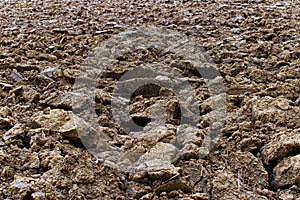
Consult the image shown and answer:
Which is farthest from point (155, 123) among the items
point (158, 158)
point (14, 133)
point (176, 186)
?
point (14, 133)

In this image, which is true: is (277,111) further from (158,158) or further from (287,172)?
(158,158)

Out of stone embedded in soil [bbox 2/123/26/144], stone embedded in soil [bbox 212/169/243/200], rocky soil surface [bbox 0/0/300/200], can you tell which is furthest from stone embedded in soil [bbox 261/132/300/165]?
stone embedded in soil [bbox 2/123/26/144]

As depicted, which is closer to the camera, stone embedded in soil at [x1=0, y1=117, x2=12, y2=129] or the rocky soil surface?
the rocky soil surface

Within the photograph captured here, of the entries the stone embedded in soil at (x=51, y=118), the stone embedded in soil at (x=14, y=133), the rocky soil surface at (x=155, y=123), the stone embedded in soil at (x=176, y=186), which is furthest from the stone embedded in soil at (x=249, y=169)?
the stone embedded in soil at (x=14, y=133)

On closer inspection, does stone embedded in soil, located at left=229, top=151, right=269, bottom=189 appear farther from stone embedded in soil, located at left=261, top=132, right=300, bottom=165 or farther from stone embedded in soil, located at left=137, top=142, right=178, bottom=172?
stone embedded in soil, located at left=137, top=142, right=178, bottom=172

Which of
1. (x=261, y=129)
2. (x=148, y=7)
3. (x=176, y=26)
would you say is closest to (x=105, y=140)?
(x=261, y=129)

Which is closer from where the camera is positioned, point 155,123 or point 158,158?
point 158,158

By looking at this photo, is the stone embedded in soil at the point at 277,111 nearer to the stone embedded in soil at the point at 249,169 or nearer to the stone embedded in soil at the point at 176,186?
the stone embedded in soil at the point at 249,169
